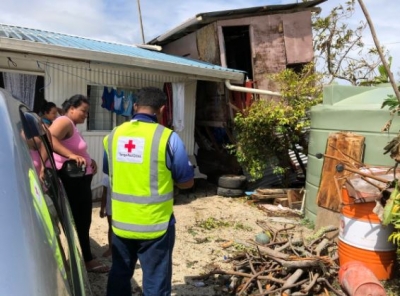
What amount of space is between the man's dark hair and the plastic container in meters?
2.51

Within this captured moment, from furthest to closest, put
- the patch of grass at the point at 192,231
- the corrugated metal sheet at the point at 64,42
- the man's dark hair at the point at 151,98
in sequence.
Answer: the corrugated metal sheet at the point at 64,42, the patch of grass at the point at 192,231, the man's dark hair at the point at 151,98

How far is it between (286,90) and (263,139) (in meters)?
1.17

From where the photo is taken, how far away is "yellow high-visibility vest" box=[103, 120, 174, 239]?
2.64 metres

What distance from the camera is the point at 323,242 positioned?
16.0ft

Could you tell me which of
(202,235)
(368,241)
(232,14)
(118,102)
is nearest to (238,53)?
(232,14)

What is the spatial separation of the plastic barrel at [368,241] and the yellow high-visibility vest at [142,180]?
249cm

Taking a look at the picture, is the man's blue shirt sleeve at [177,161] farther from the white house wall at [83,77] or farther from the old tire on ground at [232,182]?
the old tire on ground at [232,182]

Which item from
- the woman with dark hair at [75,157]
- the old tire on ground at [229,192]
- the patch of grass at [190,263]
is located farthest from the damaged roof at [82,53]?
the patch of grass at [190,263]

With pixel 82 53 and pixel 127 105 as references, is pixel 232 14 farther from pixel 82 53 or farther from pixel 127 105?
pixel 82 53

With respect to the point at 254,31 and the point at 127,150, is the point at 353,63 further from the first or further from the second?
the point at 127,150

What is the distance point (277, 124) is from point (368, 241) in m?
4.13

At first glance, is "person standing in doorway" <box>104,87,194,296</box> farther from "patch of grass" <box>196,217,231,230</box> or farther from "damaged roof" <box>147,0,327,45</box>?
"damaged roof" <box>147,0,327,45</box>

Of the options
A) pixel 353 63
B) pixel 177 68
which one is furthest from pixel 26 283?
pixel 353 63

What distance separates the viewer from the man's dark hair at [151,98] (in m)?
2.76
